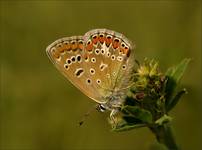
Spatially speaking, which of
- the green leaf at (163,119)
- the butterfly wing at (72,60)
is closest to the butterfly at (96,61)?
the butterfly wing at (72,60)

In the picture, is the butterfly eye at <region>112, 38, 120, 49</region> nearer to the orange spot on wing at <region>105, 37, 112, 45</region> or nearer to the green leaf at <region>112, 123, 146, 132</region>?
the orange spot on wing at <region>105, 37, 112, 45</region>

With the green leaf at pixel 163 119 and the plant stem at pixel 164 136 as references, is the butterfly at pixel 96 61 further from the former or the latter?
the green leaf at pixel 163 119

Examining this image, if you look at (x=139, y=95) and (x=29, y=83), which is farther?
(x=29, y=83)

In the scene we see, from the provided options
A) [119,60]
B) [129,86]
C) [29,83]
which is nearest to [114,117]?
[129,86]

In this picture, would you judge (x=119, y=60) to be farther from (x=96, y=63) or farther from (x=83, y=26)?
(x=83, y=26)

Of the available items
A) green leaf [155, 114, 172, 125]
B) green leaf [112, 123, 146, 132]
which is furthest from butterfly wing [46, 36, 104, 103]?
green leaf [155, 114, 172, 125]

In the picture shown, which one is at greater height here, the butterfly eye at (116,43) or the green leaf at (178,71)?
the green leaf at (178,71)

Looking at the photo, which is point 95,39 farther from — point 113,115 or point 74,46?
point 113,115
